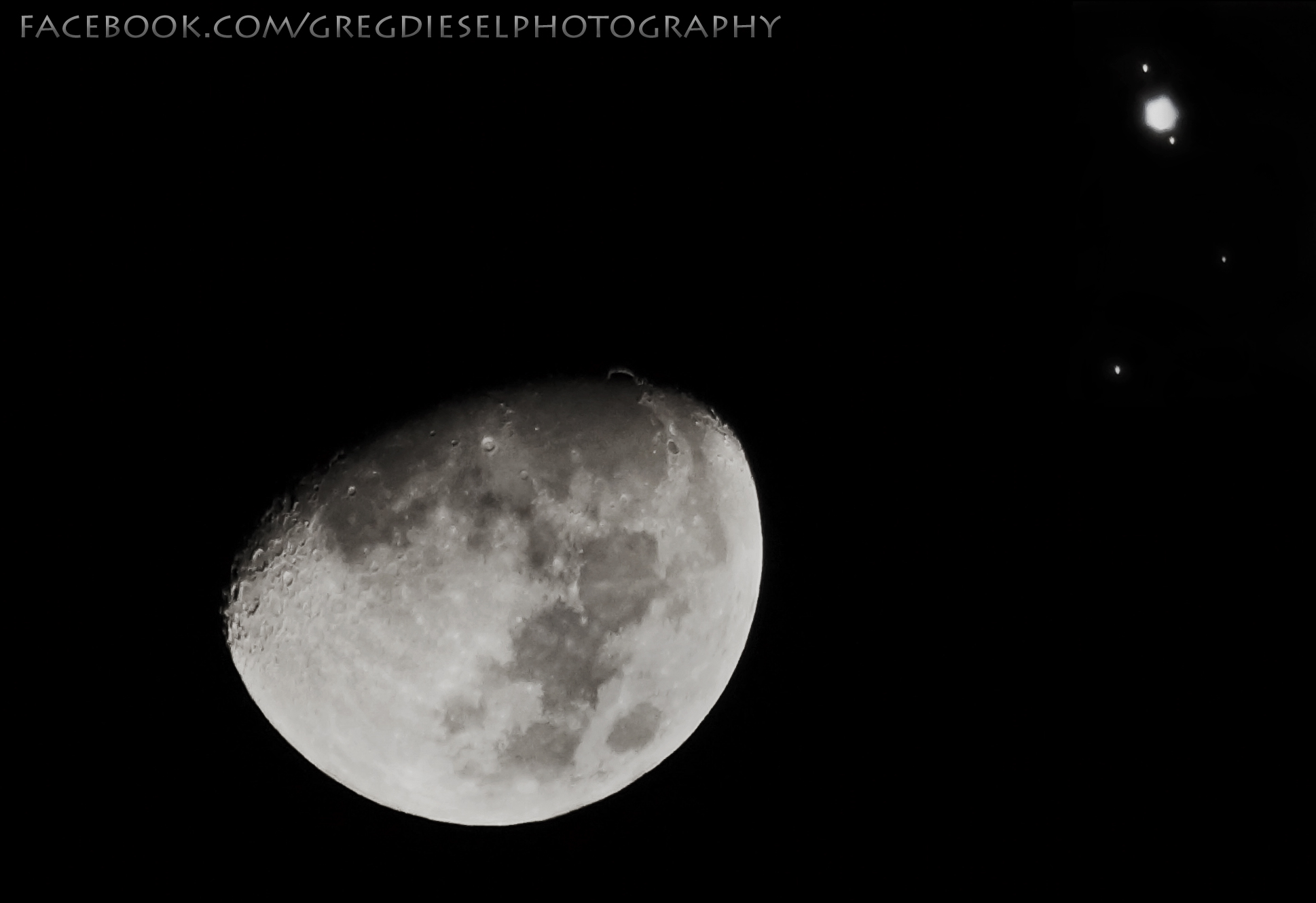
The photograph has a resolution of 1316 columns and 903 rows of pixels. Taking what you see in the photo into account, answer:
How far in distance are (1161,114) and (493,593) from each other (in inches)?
63.6

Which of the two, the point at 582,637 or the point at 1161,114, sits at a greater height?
the point at 1161,114

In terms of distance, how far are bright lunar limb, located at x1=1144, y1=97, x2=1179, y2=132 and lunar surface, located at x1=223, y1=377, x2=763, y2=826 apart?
1084mm

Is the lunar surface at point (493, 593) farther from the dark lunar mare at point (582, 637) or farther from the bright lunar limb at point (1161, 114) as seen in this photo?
the bright lunar limb at point (1161, 114)

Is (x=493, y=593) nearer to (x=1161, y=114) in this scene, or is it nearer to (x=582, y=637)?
(x=582, y=637)

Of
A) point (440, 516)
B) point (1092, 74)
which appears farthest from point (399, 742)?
point (1092, 74)

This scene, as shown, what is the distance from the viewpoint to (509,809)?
1.76 m

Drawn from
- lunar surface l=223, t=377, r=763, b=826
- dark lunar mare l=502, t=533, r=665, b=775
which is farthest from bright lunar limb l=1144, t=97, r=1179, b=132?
dark lunar mare l=502, t=533, r=665, b=775

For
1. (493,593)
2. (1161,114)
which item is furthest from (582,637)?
(1161,114)

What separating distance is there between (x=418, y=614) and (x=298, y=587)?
250 millimetres

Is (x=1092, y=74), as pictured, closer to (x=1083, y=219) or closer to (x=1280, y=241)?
(x=1083, y=219)

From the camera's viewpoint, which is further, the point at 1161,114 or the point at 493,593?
the point at 1161,114

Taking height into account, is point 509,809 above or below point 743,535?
below

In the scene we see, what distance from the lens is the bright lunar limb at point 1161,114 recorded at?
1633 millimetres

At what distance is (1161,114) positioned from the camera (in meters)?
1.64
